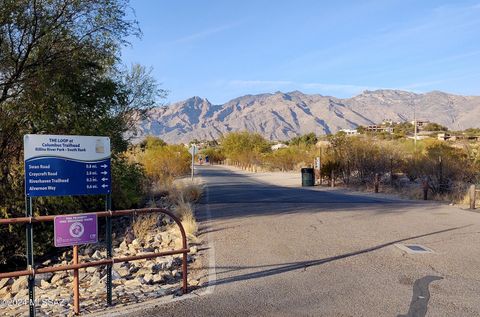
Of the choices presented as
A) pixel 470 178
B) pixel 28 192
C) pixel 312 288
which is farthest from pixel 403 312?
pixel 470 178

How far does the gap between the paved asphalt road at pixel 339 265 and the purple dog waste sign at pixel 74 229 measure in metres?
1.31

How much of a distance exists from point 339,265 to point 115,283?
4011 millimetres

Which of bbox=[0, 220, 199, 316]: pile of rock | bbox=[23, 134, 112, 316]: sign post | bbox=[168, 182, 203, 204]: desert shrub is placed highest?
bbox=[23, 134, 112, 316]: sign post

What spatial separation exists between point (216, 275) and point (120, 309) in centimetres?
205

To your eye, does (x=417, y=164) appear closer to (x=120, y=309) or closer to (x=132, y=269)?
(x=132, y=269)

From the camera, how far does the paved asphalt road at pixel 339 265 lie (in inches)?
262

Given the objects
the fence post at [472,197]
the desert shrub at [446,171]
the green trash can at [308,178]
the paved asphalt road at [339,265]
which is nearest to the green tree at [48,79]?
the paved asphalt road at [339,265]

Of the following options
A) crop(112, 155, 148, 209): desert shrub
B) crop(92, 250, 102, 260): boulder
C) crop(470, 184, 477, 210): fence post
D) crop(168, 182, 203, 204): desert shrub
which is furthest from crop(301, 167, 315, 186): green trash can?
crop(92, 250, 102, 260): boulder

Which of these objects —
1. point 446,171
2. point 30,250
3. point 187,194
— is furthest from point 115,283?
point 446,171

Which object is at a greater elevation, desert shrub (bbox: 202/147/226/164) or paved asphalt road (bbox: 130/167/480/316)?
desert shrub (bbox: 202/147/226/164)

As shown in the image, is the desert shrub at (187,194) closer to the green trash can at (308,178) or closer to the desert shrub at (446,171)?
the desert shrub at (446,171)

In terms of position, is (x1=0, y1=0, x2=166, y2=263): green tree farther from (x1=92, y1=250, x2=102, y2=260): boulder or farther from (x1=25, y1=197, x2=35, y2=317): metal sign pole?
(x1=25, y1=197, x2=35, y2=317): metal sign pole

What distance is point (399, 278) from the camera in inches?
320

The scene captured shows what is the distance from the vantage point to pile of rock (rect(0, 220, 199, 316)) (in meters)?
7.44
